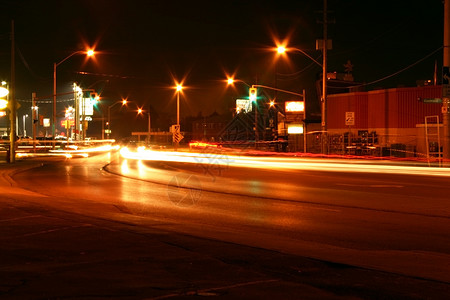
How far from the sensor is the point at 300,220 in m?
12.8

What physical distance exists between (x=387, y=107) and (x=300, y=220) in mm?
41990

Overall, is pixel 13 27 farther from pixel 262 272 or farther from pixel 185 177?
pixel 262 272

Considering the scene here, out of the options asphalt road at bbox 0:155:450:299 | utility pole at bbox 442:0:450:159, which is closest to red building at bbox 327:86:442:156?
utility pole at bbox 442:0:450:159

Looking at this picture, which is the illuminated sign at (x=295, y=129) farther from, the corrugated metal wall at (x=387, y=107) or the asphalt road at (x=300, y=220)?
A: the asphalt road at (x=300, y=220)

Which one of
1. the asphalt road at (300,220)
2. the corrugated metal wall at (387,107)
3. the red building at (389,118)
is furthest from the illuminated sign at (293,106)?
the asphalt road at (300,220)

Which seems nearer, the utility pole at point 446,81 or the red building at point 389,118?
the utility pole at point 446,81

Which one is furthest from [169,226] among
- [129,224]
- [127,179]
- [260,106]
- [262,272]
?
[260,106]

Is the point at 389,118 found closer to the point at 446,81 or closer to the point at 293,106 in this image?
the point at 446,81

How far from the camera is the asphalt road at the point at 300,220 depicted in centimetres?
740

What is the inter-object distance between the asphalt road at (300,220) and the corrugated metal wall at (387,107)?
26967 mm

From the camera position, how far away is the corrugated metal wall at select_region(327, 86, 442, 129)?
161 ft

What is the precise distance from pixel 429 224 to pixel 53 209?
8.62 metres

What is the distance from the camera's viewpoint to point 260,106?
11550cm

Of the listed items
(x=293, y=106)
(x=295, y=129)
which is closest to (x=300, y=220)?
(x=295, y=129)
